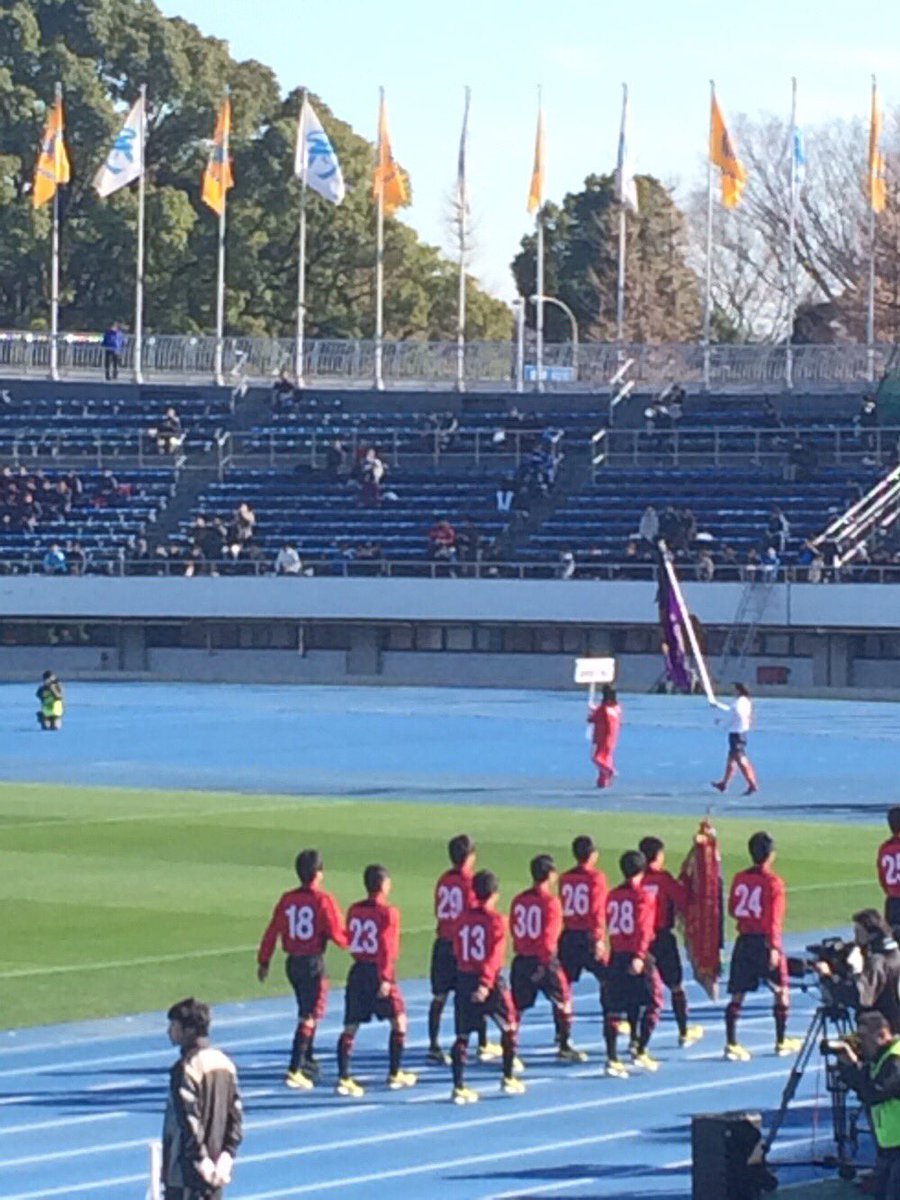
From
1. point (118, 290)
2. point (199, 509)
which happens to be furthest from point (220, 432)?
point (118, 290)

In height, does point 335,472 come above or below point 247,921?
above

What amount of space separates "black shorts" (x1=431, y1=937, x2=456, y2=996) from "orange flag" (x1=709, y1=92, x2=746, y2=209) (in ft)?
176

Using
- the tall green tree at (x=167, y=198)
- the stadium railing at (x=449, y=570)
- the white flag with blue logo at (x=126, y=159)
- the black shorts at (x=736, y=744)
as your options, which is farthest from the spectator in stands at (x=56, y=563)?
the black shorts at (x=736, y=744)

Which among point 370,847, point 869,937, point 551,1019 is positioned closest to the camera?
point 869,937

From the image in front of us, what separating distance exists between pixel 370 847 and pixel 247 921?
583 centimetres

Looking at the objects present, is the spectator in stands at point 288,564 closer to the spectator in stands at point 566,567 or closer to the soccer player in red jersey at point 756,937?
the spectator in stands at point 566,567

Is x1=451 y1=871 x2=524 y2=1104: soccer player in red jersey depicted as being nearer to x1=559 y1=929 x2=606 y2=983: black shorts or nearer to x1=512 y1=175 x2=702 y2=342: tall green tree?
x1=559 y1=929 x2=606 y2=983: black shorts

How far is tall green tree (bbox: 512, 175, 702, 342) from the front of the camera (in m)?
115

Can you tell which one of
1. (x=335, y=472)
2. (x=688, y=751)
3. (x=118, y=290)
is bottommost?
(x=688, y=751)

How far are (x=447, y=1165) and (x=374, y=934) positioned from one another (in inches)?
96.3

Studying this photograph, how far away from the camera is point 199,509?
69.9 metres

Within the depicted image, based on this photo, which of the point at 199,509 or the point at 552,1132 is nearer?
the point at 552,1132

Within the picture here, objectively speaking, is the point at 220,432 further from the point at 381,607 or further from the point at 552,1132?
the point at 552,1132

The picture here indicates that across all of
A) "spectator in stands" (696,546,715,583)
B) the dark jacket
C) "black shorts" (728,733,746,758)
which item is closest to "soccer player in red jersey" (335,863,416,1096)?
the dark jacket
